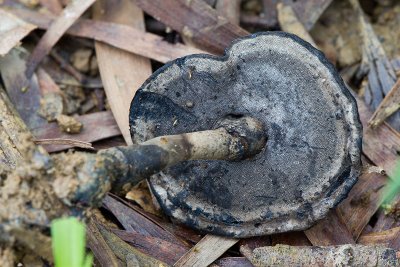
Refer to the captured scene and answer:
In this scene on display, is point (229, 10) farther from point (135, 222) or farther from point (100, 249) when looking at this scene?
point (100, 249)

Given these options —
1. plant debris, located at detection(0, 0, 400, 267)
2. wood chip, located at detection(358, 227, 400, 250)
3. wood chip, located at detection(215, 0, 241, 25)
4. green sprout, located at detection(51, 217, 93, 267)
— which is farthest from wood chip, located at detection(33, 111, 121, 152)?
green sprout, located at detection(51, 217, 93, 267)

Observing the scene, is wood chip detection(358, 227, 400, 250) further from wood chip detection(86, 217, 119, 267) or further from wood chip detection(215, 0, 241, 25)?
wood chip detection(215, 0, 241, 25)

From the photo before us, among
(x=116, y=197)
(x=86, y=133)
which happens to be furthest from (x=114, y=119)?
(x=116, y=197)

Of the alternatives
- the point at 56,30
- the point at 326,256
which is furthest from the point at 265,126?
the point at 56,30

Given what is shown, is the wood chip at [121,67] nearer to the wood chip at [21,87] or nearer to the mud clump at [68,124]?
the mud clump at [68,124]

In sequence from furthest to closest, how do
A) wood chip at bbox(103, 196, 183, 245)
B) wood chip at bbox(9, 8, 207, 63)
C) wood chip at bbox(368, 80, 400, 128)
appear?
wood chip at bbox(9, 8, 207, 63) → wood chip at bbox(368, 80, 400, 128) → wood chip at bbox(103, 196, 183, 245)
